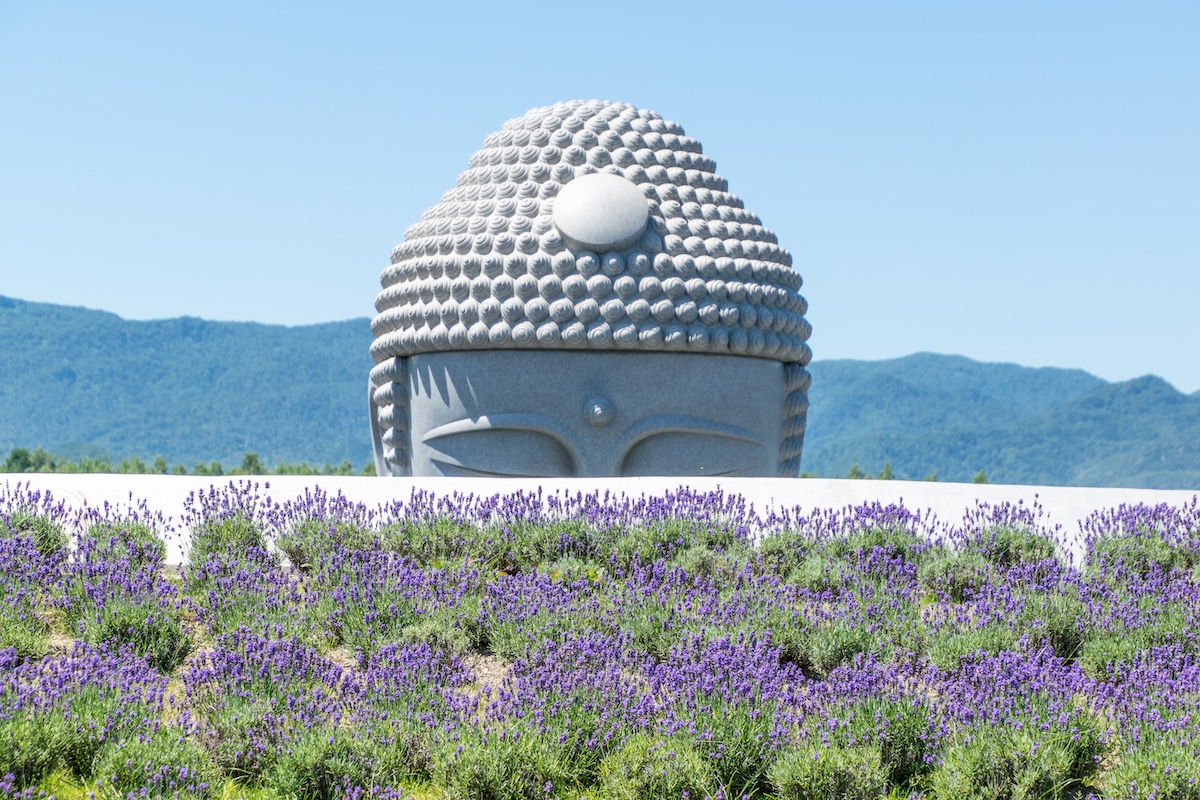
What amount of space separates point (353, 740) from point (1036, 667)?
2687 millimetres

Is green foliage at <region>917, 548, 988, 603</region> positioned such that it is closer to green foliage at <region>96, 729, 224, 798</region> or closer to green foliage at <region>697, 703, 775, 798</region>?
green foliage at <region>697, 703, 775, 798</region>

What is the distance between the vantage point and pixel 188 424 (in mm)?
106250

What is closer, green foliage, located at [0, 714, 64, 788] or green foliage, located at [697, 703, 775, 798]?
green foliage, located at [0, 714, 64, 788]

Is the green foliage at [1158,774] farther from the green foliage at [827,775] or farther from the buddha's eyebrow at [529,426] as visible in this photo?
the buddha's eyebrow at [529,426]

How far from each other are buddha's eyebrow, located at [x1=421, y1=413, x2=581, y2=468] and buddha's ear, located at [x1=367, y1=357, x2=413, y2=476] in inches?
33.4

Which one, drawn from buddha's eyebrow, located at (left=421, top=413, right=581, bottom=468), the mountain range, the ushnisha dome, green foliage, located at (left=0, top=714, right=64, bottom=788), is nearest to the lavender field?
green foliage, located at (left=0, top=714, right=64, bottom=788)

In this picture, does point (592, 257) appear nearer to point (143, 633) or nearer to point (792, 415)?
point (792, 415)

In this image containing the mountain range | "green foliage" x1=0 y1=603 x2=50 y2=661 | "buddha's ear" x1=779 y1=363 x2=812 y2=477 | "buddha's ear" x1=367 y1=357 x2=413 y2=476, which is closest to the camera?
"green foliage" x1=0 y1=603 x2=50 y2=661

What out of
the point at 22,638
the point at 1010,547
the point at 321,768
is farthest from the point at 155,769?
the point at 1010,547

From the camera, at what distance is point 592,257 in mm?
9289

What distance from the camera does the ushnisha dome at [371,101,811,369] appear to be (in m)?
9.22

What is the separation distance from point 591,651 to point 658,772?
87 centimetres

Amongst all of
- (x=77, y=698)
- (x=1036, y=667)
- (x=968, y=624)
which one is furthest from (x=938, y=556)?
(x=77, y=698)

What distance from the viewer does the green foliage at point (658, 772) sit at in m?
3.99
